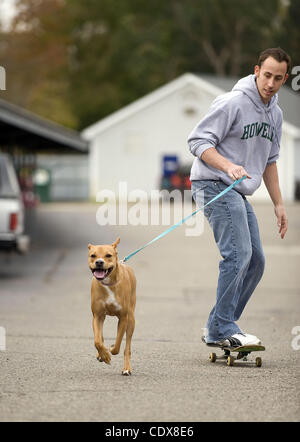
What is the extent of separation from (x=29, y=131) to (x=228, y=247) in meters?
12.8

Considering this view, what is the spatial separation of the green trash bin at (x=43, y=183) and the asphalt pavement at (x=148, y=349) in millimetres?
23238

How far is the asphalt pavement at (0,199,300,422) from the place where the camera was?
213 inches

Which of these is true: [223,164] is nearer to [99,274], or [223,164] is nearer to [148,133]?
[99,274]

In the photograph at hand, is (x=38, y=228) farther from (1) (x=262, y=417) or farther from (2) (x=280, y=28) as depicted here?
(2) (x=280, y=28)

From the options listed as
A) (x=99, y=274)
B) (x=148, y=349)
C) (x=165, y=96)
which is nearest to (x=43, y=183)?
(x=165, y=96)

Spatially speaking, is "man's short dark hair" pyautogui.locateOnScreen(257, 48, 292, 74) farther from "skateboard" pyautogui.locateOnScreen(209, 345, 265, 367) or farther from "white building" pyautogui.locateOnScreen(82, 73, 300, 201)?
"white building" pyautogui.locateOnScreen(82, 73, 300, 201)

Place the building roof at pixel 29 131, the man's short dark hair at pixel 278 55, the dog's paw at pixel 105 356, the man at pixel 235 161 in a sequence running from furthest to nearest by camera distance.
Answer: the building roof at pixel 29 131 < the man at pixel 235 161 < the man's short dark hair at pixel 278 55 < the dog's paw at pixel 105 356

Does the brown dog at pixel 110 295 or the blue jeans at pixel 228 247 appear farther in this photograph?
the blue jeans at pixel 228 247

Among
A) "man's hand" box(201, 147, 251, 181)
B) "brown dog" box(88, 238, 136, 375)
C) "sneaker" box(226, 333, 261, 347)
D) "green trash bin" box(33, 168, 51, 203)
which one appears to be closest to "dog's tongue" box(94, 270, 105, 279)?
"brown dog" box(88, 238, 136, 375)

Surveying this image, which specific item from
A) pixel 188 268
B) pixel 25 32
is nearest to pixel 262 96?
pixel 188 268

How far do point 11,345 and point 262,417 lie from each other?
3.46 m

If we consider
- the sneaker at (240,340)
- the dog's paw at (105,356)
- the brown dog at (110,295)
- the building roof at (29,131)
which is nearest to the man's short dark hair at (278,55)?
the brown dog at (110,295)

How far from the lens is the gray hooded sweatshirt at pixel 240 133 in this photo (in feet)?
22.4

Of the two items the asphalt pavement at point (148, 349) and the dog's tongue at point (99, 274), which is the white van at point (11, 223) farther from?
the dog's tongue at point (99, 274)
